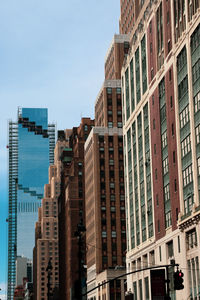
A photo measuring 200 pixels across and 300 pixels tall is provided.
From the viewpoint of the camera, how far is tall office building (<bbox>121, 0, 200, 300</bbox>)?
78.5 meters

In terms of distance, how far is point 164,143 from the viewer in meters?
92.0

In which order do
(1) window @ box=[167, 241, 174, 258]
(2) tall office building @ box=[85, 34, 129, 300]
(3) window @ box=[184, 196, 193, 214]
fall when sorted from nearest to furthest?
(3) window @ box=[184, 196, 193, 214] → (1) window @ box=[167, 241, 174, 258] → (2) tall office building @ box=[85, 34, 129, 300]

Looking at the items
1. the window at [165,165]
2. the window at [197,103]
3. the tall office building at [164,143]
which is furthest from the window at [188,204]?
the window at [197,103]

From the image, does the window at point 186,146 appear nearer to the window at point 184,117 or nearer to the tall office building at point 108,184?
the window at point 184,117

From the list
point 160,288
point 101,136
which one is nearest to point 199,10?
point 160,288

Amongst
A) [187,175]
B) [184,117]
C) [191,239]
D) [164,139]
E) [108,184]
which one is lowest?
[191,239]

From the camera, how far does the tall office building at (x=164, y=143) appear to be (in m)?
78.5

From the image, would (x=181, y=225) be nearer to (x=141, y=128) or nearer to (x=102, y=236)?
(x=141, y=128)

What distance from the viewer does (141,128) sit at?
107m

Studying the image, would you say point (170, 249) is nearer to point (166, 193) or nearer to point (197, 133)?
point (166, 193)

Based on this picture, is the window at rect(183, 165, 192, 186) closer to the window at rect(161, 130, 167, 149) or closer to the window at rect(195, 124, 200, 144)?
the window at rect(195, 124, 200, 144)

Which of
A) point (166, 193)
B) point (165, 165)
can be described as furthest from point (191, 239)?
point (165, 165)

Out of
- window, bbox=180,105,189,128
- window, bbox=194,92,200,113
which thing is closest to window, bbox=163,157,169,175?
window, bbox=180,105,189,128

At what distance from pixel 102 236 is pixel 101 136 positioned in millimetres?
25712
